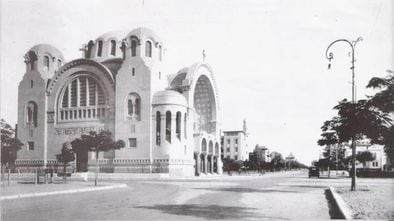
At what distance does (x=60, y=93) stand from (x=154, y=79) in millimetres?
13894

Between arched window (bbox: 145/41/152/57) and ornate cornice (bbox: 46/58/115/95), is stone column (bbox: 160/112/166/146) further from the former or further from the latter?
arched window (bbox: 145/41/152/57)

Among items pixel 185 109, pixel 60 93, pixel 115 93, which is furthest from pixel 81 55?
pixel 185 109

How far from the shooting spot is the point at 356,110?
2252 centimetres

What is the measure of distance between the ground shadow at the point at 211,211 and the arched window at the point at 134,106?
44.6 meters

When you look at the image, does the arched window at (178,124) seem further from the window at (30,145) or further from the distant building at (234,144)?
the distant building at (234,144)

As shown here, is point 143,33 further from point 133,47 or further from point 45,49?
point 45,49

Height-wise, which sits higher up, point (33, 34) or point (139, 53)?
point (139, 53)

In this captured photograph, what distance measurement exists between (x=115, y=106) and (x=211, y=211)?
48071mm

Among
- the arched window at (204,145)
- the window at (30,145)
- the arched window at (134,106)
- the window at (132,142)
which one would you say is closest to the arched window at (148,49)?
the arched window at (134,106)

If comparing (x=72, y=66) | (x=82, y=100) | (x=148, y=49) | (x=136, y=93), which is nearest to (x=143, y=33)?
(x=148, y=49)

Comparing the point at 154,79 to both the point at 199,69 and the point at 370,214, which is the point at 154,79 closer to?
the point at 199,69

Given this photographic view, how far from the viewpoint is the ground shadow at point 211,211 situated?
47.6 feet

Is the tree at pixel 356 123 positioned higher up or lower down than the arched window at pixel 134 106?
lower down

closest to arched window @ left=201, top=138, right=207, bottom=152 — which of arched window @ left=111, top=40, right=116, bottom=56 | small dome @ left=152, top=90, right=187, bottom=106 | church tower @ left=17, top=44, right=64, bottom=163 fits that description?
small dome @ left=152, top=90, right=187, bottom=106
